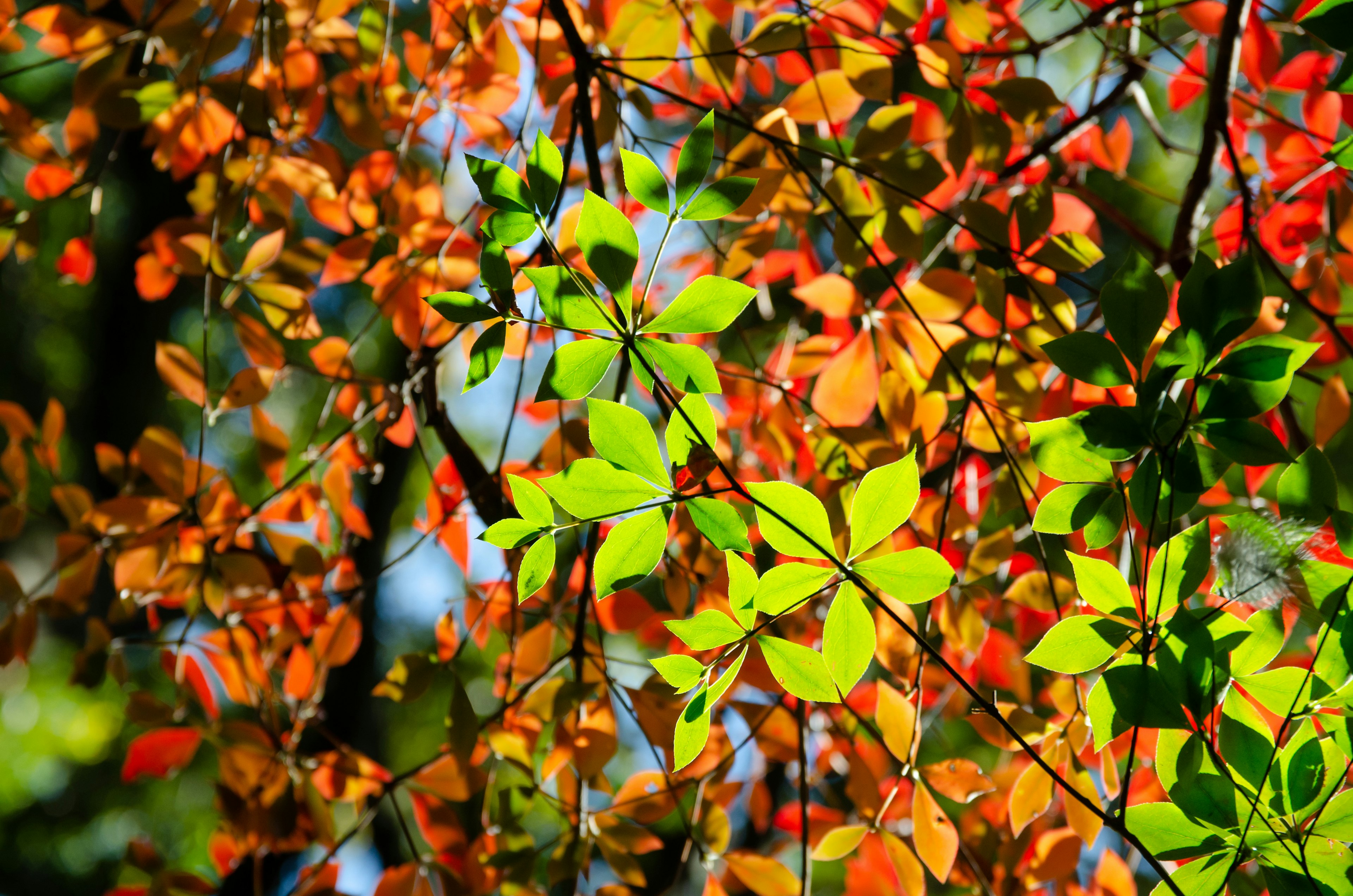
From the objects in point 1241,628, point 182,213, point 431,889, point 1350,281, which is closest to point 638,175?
point 1241,628

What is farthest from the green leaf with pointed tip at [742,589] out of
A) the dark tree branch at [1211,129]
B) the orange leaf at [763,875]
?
the dark tree branch at [1211,129]

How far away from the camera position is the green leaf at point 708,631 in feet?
1.19

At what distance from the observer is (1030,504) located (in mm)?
750

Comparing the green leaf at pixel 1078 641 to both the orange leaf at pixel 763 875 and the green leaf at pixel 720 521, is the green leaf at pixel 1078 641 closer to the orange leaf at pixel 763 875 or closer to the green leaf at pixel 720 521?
the green leaf at pixel 720 521

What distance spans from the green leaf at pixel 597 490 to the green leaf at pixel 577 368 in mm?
34

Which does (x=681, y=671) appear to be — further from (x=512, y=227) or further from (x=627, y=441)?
(x=512, y=227)

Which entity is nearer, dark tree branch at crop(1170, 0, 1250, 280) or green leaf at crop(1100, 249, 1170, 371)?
green leaf at crop(1100, 249, 1170, 371)

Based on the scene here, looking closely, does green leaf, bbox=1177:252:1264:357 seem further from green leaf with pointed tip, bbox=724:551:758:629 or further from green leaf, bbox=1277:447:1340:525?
green leaf with pointed tip, bbox=724:551:758:629

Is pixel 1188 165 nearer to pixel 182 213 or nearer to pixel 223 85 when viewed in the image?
pixel 223 85

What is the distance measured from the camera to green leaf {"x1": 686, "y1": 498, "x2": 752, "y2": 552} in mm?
349

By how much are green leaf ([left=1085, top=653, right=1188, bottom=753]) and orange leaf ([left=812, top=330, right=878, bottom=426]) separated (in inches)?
15.5

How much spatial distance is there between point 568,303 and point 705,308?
6 centimetres

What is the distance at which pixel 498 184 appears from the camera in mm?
343

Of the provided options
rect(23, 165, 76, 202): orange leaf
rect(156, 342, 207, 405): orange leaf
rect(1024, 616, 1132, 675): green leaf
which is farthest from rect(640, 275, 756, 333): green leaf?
rect(23, 165, 76, 202): orange leaf
